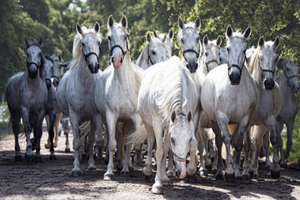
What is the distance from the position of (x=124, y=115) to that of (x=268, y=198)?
312 cm

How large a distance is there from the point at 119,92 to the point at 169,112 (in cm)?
222

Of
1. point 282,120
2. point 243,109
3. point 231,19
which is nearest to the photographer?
point 243,109

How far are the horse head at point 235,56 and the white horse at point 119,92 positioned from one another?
A: 75.1 inches

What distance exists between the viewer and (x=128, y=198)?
5.66 metres

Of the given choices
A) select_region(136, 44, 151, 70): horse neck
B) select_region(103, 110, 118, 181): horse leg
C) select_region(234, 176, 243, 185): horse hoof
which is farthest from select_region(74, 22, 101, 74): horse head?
select_region(234, 176, 243, 185): horse hoof

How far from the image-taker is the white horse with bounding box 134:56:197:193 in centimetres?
528

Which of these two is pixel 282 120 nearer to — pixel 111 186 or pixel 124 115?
pixel 124 115

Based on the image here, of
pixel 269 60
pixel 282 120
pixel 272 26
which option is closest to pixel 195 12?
pixel 272 26

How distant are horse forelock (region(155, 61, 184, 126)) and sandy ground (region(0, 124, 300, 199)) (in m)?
1.26

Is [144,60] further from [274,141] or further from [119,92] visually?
[274,141]

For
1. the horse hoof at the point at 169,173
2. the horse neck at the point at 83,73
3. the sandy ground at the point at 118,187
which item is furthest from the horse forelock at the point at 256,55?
the horse neck at the point at 83,73

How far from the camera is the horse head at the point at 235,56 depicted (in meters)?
6.87

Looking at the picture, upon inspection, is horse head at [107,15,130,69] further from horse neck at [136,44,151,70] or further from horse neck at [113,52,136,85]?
horse neck at [136,44,151,70]

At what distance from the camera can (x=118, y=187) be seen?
648 centimetres
